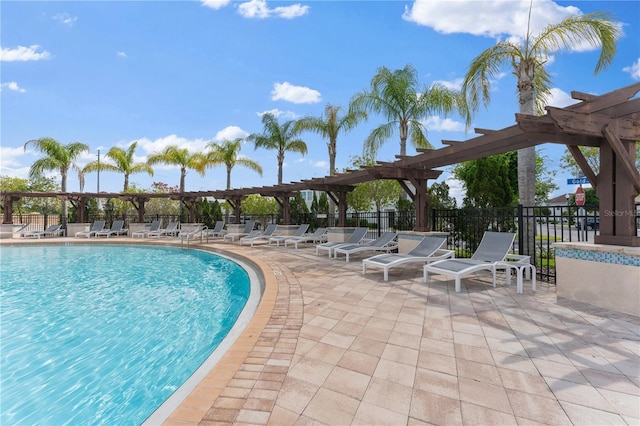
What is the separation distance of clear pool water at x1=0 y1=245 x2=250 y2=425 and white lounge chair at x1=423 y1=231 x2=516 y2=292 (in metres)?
3.96

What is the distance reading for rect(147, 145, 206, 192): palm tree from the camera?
25797 mm

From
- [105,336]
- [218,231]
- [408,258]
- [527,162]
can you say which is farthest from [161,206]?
[527,162]

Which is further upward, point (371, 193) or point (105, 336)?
point (371, 193)

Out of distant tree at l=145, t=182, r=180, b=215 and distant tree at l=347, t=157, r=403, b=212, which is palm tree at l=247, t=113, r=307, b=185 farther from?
distant tree at l=145, t=182, r=180, b=215

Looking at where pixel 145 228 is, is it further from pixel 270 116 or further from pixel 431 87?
pixel 431 87

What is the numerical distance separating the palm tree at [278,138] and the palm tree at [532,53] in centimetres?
1330

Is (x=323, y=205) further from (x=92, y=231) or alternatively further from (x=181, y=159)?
(x=92, y=231)

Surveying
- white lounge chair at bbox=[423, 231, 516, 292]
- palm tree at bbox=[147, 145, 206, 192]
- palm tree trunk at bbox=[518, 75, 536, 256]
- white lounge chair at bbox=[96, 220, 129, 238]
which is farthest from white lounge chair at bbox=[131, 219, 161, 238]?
palm tree trunk at bbox=[518, 75, 536, 256]

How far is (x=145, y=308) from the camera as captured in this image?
6.16m

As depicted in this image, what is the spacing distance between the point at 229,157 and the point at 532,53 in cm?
2066

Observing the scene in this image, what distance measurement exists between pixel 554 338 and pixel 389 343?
1872 mm

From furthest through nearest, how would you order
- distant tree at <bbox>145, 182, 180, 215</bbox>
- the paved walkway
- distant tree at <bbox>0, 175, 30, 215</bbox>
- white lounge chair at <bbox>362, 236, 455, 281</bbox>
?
distant tree at <bbox>145, 182, 180, 215</bbox>, distant tree at <bbox>0, 175, 30, 215</bbox>, white lounge chair at <bbox>362, 236, 455, 281</bbox>, the paved walkway

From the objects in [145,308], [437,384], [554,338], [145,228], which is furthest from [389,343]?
[145,228]

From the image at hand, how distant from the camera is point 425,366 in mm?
2865
